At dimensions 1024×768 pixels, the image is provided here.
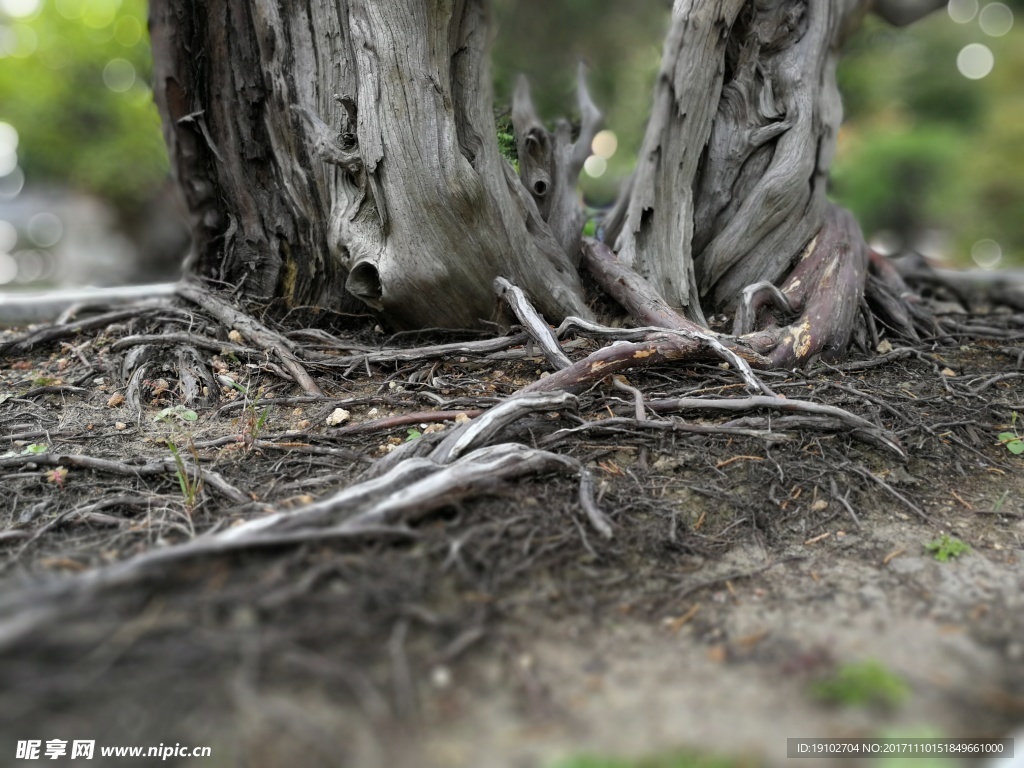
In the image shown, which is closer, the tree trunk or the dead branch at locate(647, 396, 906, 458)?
the dead branch at locate(647, 396, 906, 458)

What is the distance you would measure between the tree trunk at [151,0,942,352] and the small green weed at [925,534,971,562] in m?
1.45

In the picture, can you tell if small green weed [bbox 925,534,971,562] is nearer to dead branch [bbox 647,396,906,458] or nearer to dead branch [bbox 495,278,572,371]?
dead branch [bbox 647,396,906,458]

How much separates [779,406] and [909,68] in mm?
20075

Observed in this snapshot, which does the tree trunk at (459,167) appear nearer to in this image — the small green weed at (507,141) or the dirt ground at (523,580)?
the small green weed at (507,141)

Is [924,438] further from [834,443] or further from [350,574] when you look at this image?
[350,574]

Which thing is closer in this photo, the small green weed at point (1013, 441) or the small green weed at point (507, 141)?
the small green weed at point (1013, 441)

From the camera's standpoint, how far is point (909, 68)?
18.8 metres

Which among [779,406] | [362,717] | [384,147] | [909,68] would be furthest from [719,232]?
[909,68]

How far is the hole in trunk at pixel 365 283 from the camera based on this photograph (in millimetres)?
3930

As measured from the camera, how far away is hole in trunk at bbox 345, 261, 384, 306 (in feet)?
12.9

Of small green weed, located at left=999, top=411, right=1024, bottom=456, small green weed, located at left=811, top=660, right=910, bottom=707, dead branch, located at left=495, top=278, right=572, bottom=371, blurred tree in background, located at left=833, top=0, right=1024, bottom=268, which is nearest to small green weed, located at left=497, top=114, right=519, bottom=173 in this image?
dead branch, located at left=495, top=278, right=572, bottom=371

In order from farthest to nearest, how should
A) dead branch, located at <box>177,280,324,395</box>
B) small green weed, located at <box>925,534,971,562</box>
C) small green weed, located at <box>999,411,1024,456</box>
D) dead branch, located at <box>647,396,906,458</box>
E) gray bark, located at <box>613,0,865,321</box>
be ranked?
1. gray bark, located at <box>613,0,865,321</box>
2. dead branch, located at <box>177,280,324,395</box>
3. small green weed, located at <box>999,411,1024,456</box>
4. dead branch, located at <box>647,396,906,458</box>
5. small green weed, located at <box>925,534,971,562</box>

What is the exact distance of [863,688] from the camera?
1.78m

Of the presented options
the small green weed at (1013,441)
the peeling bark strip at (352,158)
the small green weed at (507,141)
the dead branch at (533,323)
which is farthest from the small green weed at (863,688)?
the small green weed at (507,141)
